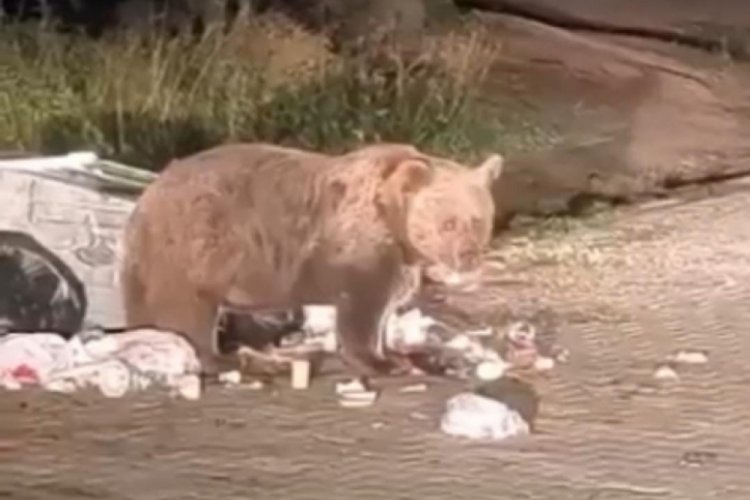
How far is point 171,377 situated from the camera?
7.79 feet

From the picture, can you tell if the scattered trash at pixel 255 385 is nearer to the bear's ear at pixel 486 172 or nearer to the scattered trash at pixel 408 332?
the scattered trash at pixel 408 332

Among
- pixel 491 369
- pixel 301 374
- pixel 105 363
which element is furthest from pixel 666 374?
pixel 105 363

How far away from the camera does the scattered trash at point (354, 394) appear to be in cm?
230

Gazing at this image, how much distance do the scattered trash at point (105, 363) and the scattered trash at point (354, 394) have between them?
0.50ft

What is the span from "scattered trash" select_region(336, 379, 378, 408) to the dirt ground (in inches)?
0.5

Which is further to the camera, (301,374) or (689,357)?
(689,357)

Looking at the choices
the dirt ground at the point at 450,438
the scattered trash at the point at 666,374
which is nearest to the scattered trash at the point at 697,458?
the dirt ground at the point at 450,438

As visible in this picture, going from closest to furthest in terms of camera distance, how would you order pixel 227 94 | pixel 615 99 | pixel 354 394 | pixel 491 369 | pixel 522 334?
1. pixel 354 394
2. pixel 491 369
3. pixel 522 334
4. pixel 227 94
5. pixel 615 99

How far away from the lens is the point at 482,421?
2180 mm

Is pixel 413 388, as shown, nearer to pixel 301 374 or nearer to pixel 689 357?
pixel 301 374

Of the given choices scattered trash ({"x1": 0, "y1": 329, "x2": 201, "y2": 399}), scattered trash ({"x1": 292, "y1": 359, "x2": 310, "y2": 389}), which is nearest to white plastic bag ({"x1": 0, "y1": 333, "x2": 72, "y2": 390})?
scattered trash ({"x1": 0, "y1": 329, "x2": 201, "y2": 399})

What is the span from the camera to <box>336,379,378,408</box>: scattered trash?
230 cm

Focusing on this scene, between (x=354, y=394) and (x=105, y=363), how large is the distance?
10.7 inches

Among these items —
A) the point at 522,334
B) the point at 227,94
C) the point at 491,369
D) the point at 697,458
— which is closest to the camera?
the point at 697,458
